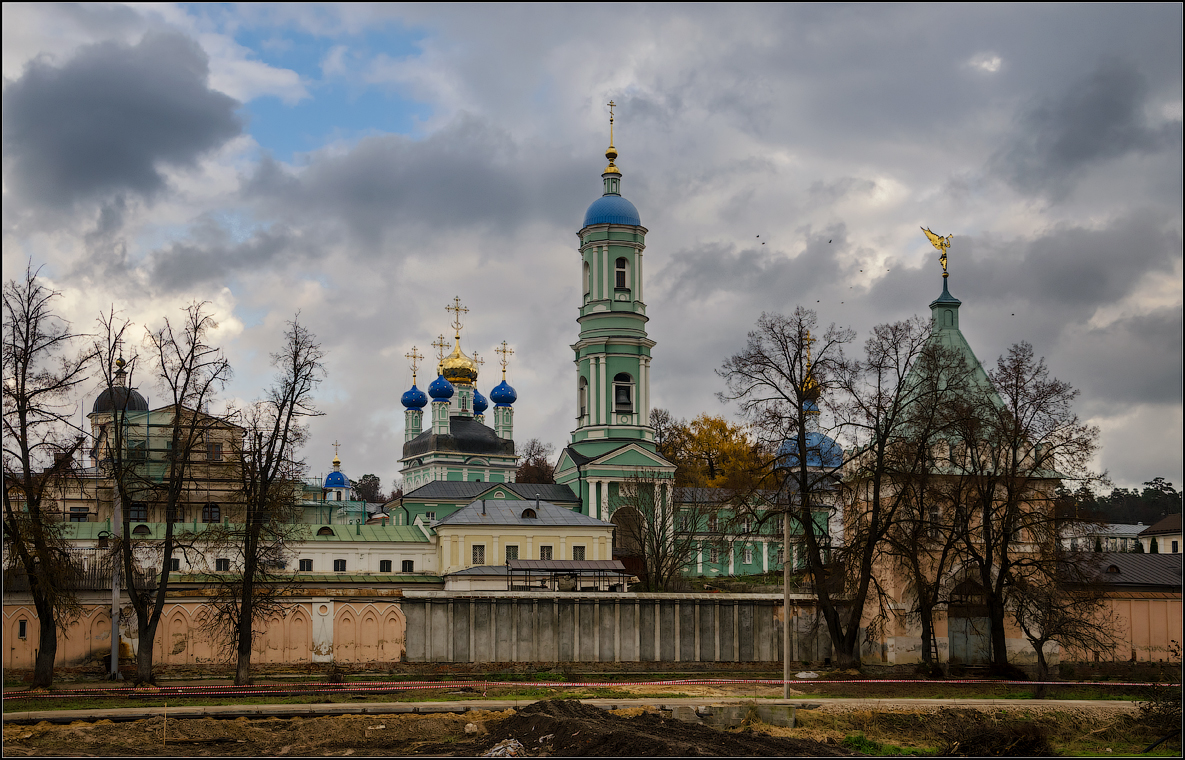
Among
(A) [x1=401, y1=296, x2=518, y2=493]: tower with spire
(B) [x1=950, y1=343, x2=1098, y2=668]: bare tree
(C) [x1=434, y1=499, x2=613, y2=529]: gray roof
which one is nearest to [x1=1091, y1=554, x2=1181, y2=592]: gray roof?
(B) [x1=950, y1=343, x2=1098, y2=668]: bare tree

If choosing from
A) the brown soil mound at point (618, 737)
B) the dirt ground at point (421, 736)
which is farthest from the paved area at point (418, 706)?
the brown soil mound at point (618, 737)

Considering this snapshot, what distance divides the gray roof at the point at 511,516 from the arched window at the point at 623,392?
10.4 meters

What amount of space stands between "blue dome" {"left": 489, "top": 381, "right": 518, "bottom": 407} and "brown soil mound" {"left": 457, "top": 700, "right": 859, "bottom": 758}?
278ft

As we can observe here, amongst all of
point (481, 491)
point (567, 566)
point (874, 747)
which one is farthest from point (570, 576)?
point (481, 491)

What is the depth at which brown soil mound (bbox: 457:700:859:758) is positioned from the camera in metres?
22.0

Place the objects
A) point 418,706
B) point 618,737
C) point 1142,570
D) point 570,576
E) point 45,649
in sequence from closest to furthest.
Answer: point 618,737 < point 418,706 < point 45,649 < point 1142,570 < point 570,576

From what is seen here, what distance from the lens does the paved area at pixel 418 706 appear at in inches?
1019

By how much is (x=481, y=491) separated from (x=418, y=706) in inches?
1957

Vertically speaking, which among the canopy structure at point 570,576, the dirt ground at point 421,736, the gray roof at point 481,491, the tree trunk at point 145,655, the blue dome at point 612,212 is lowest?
the dirt ground at point 421,736

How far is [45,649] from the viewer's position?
32000 mm

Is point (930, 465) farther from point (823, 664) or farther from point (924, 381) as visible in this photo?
point (823, 664)

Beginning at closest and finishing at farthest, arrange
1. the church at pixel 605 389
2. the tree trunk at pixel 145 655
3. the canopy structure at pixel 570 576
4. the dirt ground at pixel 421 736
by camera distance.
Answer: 1. the dirt ground at pixel 421 736
2. the tree trunk at pixel 145 655
3. the canopy structure at pixel 570 576
4. the church at pixel 605 389

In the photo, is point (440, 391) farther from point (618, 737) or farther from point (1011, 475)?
point (618, 737)

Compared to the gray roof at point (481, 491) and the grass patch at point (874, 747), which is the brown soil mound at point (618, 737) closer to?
the grass patch at point (874, 747)
